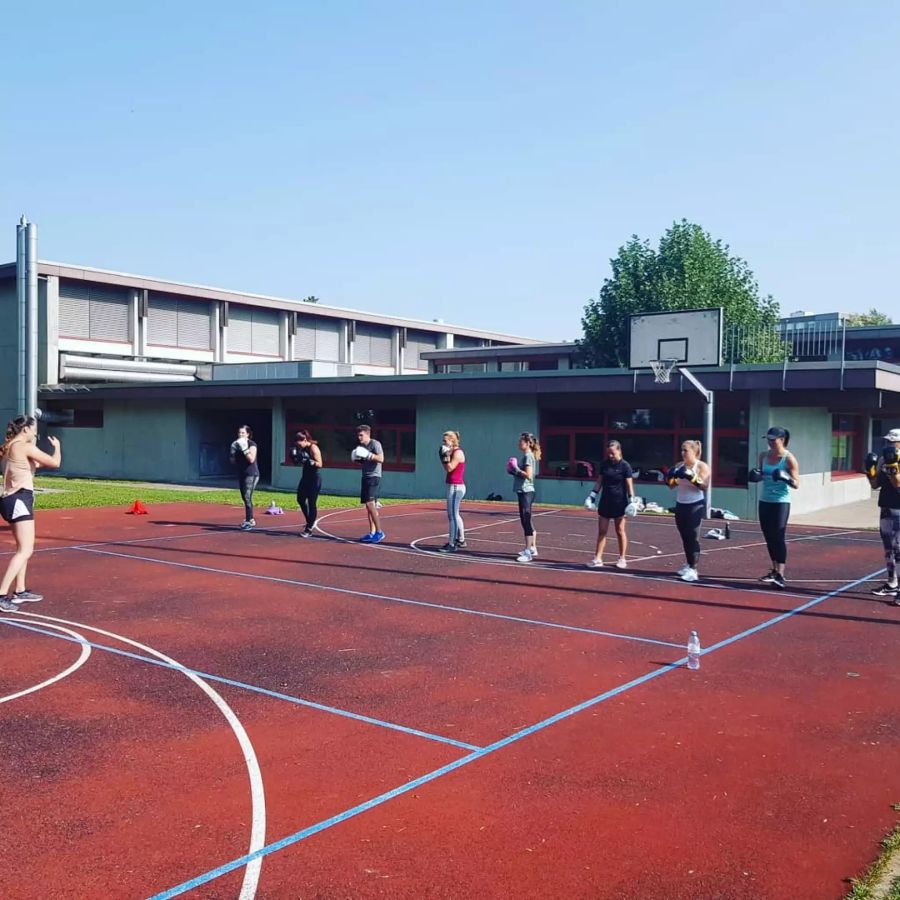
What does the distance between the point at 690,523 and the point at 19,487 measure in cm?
878

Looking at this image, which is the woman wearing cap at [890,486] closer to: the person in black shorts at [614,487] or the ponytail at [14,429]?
the person in black shorts at [614,487]

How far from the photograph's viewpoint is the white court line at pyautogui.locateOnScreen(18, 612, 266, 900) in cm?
462

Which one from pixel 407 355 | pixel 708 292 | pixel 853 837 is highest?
pixel 708 292

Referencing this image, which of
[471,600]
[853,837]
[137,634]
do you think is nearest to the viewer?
[853,837]

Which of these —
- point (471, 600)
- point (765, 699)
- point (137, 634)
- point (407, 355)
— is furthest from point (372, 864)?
point (407, 355)

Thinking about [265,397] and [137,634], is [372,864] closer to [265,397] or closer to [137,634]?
[137,634]

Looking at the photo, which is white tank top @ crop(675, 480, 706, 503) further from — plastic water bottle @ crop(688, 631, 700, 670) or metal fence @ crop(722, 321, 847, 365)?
metal fence @ crop(722, 321, 847, 365)

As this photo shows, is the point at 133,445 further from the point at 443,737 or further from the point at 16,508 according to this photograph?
the point at 443,737

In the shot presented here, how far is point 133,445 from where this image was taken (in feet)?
127

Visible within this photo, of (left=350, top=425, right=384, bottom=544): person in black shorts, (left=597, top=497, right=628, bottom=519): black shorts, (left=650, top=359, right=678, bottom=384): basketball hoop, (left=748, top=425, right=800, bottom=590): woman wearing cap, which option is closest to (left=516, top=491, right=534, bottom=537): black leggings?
(left=597, top=497, right=628, bottom=519): black shorts

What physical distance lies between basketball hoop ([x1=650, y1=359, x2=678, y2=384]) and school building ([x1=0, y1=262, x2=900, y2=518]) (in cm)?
142

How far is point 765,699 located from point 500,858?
12.1ft

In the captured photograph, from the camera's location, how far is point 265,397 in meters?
34.3

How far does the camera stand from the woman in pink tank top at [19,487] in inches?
415
